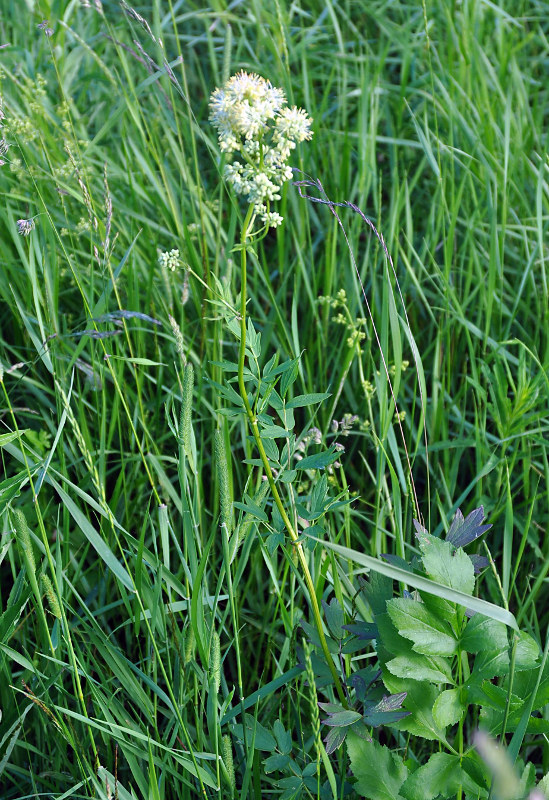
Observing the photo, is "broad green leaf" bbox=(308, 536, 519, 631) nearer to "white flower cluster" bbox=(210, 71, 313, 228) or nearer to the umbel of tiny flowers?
the umbel of tiny flowers

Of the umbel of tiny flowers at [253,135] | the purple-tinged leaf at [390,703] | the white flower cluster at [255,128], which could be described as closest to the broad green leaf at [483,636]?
the purple-tinged leaf at [390,703]

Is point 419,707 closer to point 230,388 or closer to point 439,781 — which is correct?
point 439,781

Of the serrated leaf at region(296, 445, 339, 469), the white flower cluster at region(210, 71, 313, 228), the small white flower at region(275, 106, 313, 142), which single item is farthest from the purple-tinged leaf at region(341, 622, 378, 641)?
the small white flower at region(275, 106, 313, 142)

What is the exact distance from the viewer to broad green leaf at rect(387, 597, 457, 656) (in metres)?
0.96

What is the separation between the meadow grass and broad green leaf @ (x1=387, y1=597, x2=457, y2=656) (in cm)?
14

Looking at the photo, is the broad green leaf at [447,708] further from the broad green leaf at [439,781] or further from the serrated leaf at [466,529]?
the serrated leaf at [466,529]

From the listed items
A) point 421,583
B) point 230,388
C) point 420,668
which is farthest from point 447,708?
point 230,388

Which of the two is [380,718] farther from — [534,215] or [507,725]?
[534,215]

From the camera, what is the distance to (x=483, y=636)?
0.99m

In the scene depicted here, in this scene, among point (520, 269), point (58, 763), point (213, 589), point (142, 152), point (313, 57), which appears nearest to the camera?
point (58, 763)

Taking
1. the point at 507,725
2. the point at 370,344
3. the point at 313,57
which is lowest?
the point at 507,725

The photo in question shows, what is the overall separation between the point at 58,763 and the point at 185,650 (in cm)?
34

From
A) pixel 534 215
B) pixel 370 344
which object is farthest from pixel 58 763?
pixel 534 215

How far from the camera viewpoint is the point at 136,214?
6.16 ft
